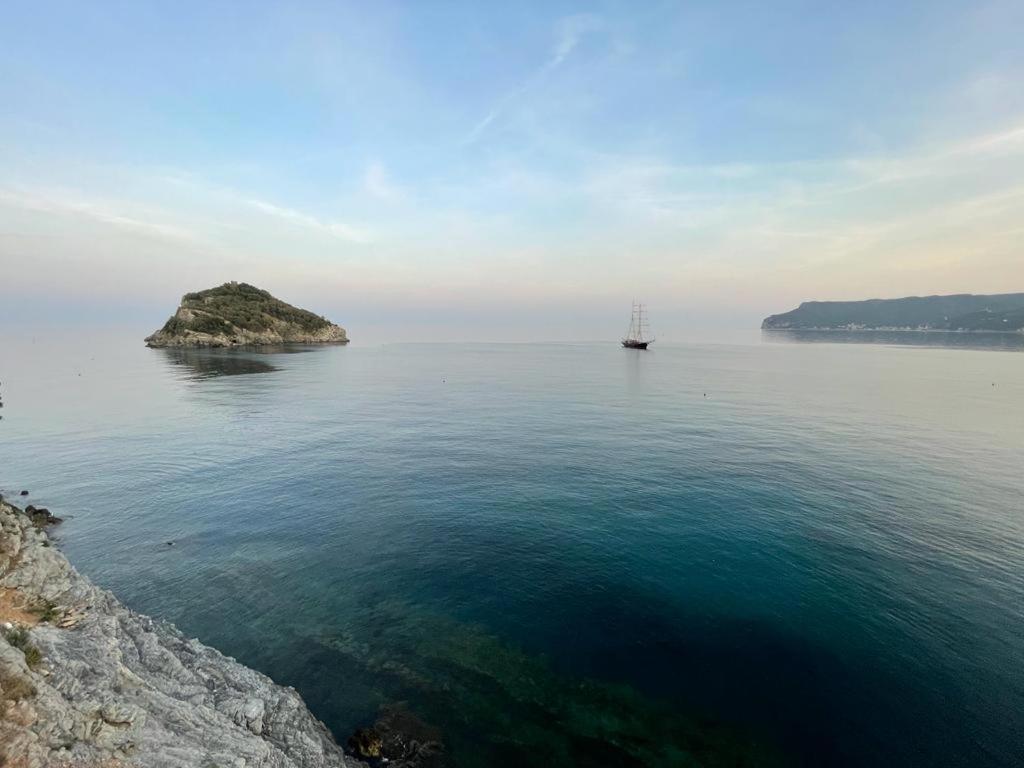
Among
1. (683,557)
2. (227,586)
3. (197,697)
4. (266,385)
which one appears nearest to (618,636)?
(683,557)

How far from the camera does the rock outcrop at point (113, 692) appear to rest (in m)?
15.3

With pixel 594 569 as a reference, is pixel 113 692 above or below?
above

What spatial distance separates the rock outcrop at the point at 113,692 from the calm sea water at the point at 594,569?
375 centimetres

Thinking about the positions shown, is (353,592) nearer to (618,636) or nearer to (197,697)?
(197,697)

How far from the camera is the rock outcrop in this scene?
15.3 meters

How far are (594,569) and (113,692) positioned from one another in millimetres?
31085

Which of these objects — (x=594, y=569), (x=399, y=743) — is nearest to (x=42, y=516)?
(x=399, y=743)

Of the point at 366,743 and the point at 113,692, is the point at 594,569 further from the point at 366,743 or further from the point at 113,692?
the point at 113,692

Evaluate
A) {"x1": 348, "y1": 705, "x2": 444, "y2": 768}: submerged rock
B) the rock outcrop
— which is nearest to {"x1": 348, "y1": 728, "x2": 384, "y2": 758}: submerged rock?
{"x1": 348, "y1": 705, "x2": 444, "y2": 768}: submerged rock

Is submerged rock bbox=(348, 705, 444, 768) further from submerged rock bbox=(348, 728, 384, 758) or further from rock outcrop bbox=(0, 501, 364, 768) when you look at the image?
rock outcrop bbox=(0, 501, 364, 768)

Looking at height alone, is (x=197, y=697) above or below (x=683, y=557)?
above

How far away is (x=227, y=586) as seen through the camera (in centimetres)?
3653

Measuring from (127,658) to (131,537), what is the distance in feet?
96.5

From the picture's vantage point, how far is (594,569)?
3925cm
